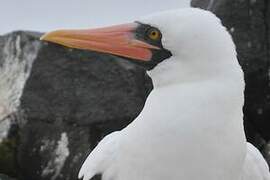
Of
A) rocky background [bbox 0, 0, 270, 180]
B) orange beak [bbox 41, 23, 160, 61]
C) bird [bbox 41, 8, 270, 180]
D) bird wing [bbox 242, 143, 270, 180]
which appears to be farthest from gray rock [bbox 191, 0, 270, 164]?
bird [bbox 41, 8, 270, 180]

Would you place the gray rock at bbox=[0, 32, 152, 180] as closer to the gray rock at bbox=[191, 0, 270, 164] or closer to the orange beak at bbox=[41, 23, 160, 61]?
the gray rock at bbox=[191, 0, 270, 164]

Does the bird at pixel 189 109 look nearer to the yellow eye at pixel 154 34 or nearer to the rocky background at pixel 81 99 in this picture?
the yellow eye at pixel 154 34

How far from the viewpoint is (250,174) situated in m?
5.17

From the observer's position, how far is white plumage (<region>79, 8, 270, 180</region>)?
436 centimetres

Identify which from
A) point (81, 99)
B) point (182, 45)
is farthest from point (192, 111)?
point (81, 99)

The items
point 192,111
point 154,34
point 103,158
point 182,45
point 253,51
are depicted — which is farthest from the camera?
point 253,51

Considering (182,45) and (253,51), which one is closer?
(182,45)

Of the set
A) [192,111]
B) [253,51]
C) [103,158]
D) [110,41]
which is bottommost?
[253,51]

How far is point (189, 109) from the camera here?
436 centimetres

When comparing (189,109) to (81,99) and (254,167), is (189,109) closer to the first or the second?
(254,167)

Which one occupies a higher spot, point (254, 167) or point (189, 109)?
point (189, 109)

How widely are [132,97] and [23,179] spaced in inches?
70.0

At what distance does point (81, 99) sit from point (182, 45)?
5656 millimetres

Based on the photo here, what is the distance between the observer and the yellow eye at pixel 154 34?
464cm
